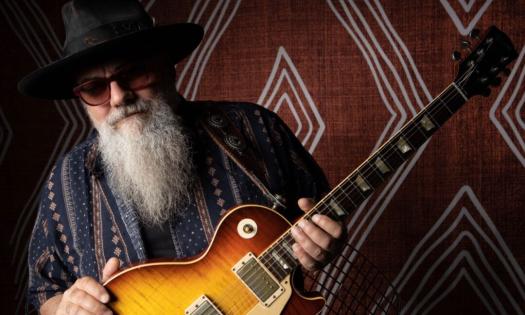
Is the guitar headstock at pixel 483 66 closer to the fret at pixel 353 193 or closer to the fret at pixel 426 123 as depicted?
the fret at pixel 426 123

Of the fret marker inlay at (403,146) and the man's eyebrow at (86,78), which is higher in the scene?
the man's eyebrow at (86,78)

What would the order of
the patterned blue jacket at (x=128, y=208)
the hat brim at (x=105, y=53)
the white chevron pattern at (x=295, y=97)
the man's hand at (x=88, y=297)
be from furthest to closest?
the white chevron pattern at (x=295, y=97)
the patterned blue jacket at (x=128, y=208)
the hat brim at (x=105, y=53)
the man's hand at (x=88, y=297)

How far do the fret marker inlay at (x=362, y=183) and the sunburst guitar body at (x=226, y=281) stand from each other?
0.54 ft

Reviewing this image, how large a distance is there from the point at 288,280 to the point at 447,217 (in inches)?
33.0

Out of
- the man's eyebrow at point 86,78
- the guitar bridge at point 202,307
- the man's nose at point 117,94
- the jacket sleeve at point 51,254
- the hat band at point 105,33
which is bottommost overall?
the guitar bridge at point 202,307

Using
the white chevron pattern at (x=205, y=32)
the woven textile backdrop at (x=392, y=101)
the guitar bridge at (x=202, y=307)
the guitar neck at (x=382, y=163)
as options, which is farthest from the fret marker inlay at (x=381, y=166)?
the white chevron pattern at (x=205, y=32)

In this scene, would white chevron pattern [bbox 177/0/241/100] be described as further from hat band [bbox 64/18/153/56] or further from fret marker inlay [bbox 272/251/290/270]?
fret marker inlay [bbox 272/251/290/270]

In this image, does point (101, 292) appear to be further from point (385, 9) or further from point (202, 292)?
point (385, 9)

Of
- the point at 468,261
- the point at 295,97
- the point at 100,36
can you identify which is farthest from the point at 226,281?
the point at 468,261

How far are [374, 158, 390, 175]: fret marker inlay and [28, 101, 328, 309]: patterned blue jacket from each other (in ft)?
0.73

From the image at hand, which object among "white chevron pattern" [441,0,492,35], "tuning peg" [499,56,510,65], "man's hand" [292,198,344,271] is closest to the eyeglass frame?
"man's hand" [292,198,344,271]

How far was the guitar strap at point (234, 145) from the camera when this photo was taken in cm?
110

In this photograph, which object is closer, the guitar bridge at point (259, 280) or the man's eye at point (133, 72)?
the guitar bridge at point (259, 280)

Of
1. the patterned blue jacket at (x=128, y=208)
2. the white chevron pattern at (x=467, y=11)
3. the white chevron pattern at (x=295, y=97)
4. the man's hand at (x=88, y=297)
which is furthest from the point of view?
the white chevron pattern at (x=295, y=97)
